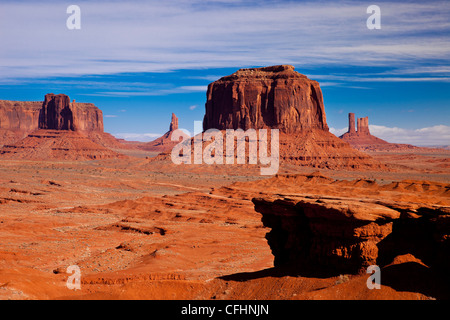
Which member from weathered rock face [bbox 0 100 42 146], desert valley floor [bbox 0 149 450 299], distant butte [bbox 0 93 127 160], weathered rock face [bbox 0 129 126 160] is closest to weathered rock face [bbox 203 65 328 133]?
weathered rock face [bbox 0 129 126 160]

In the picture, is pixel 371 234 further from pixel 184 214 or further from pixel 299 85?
pixel 299 85

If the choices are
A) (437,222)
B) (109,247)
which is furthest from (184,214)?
(437,222)

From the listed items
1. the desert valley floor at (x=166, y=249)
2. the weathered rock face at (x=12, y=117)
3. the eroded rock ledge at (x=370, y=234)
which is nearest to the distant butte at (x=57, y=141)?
the weathered rock face at (x=12, y=117)

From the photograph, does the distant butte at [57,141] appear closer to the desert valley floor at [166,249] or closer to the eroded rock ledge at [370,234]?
the desert valley floor at [166,249]

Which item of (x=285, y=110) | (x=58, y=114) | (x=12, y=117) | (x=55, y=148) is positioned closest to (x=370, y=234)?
(x=285, y=110)

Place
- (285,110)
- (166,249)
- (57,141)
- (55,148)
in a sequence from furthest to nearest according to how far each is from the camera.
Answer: (57,141), (55,148), (285,110), (166,249)

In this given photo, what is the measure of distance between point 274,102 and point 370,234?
3804 inches

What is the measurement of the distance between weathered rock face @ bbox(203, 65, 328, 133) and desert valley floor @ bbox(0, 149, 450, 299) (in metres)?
50.0

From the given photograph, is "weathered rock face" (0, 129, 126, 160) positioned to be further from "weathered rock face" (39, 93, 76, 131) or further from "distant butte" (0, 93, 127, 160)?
"weathered rock face" (39, 93, 76, 131)

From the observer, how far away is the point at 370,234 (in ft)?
41.2

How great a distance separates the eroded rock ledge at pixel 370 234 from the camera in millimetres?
11891

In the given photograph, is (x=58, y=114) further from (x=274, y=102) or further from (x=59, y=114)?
(x=274, y=102)

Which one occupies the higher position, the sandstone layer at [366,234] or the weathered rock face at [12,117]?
the weathered rock face at [12,117]

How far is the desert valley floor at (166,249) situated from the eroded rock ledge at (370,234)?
0.40 metres
